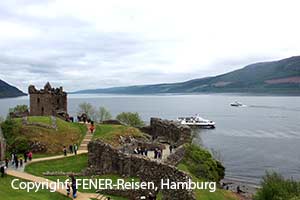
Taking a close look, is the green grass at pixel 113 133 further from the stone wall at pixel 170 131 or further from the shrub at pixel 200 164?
the shrub at pixel 200 164

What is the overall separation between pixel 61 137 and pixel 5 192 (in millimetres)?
19925

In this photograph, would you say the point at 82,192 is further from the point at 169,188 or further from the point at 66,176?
the point at 169,188

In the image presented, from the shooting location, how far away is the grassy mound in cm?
4684

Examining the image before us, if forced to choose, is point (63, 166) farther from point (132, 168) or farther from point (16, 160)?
point (132, 168)

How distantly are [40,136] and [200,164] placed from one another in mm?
21148

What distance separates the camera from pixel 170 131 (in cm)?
6216

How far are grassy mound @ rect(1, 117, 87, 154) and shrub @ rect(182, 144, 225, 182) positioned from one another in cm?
1473

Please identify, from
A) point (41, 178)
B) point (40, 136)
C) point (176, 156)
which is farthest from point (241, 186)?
point (41, 178)

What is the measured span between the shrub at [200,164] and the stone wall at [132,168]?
509 inches

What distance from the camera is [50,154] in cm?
4606

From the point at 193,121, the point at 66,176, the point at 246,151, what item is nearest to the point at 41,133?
the point at 66,176

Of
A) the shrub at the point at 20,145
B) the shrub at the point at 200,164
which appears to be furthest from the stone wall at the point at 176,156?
the shrub at the point at 20,145

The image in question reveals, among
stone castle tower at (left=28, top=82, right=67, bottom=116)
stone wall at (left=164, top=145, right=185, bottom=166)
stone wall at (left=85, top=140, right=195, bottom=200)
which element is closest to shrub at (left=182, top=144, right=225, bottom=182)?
stone wall at (left=164, top=145, right=185, bottom=166)

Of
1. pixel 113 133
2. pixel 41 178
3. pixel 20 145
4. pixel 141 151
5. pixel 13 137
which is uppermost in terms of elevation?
pixel 13 137
